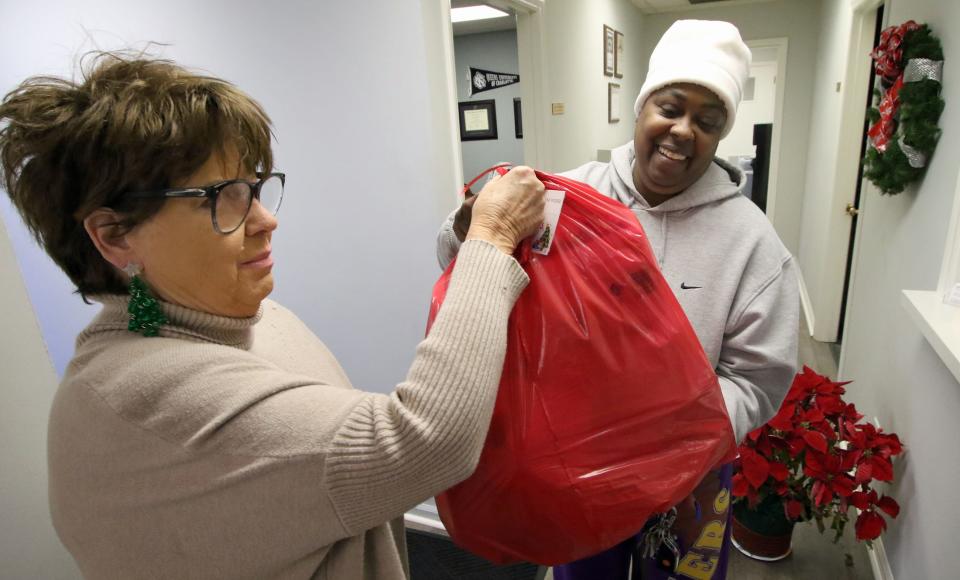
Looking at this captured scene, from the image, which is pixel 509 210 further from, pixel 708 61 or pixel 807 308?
pixel 807 308

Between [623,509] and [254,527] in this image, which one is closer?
[254,527]

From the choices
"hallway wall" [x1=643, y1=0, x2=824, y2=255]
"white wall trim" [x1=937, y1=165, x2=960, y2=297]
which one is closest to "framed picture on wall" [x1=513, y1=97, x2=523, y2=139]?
"hallway wall" [x1=643, y1=0, x2=824, y2=255]

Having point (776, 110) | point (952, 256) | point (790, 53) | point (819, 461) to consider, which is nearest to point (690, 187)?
point (952, 256)

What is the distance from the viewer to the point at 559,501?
0.74 meters

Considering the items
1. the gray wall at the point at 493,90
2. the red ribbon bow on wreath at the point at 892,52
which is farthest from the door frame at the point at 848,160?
the gray wall at the point at 493,90

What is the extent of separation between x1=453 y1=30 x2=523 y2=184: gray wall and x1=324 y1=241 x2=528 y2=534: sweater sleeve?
5228mm

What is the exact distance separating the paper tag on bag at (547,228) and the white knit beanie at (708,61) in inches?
13.4

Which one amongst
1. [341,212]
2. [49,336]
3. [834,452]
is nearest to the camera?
[834,452]

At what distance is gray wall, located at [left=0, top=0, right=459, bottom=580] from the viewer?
1796 millimetres

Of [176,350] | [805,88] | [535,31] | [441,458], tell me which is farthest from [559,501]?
[805,88]

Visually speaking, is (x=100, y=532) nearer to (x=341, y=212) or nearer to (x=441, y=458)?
(x=441, y=458)

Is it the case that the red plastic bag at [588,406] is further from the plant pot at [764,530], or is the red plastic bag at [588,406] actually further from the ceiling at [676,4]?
the ceiling at [676,4]

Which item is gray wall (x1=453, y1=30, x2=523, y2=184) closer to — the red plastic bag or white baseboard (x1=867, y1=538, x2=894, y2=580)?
white baseboard (x1=867, y1=538, x2=894, y2=580)

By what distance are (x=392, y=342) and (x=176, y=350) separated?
59.4 inches
